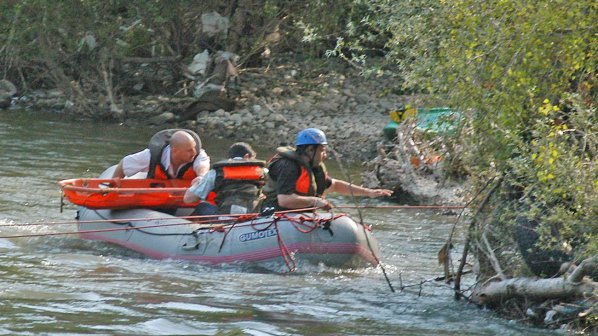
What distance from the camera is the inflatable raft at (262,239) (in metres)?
10.7

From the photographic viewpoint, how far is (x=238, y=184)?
1145 cm

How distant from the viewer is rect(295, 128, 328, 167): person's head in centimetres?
1093

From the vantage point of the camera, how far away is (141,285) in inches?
399

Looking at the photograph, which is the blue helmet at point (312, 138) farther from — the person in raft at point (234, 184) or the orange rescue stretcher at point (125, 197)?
the orange rescue stretcher at point (125, 197)

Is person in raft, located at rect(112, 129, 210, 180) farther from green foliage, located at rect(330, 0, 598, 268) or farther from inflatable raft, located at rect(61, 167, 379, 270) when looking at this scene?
green foliage, located at rect(330, 0, 598, 268)

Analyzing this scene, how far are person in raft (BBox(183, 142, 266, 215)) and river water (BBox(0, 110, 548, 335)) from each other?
0.78 metres

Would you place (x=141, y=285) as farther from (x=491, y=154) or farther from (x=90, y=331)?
(x=491, y=154)

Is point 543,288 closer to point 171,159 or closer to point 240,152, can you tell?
point 240,152

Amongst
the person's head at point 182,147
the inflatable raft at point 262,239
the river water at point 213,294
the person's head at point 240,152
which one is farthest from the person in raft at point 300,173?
the person's head at point 182,147

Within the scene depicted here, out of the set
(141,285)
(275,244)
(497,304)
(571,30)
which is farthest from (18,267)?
(571,30)

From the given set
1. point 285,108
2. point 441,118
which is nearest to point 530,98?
point 441,118

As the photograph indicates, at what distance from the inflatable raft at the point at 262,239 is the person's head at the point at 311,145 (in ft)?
1.75

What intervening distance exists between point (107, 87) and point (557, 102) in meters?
17.2

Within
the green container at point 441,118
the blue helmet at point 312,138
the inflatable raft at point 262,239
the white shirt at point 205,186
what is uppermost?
the green container at point 441,118
